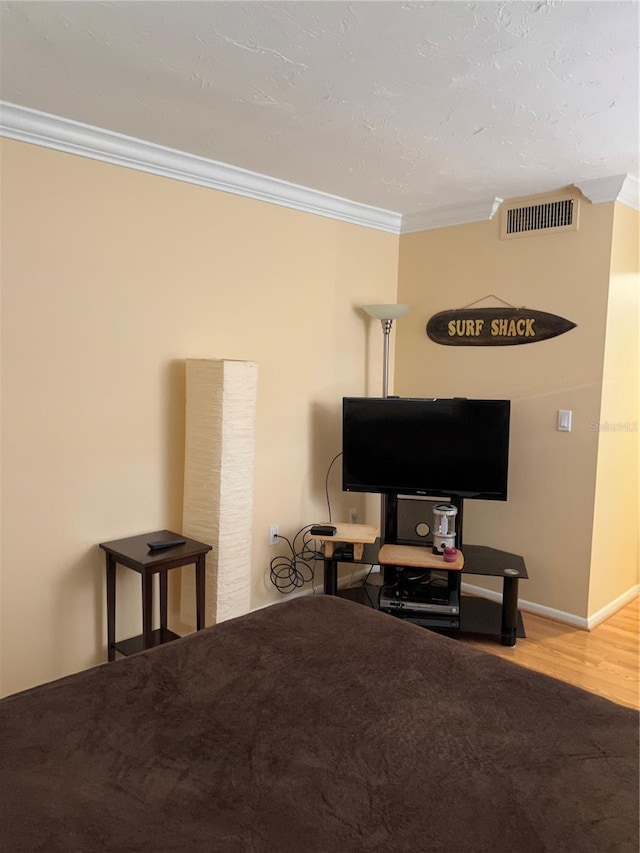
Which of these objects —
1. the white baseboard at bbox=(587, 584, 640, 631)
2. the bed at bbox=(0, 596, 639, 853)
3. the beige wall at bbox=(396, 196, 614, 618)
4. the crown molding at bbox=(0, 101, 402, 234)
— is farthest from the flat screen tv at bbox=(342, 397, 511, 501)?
the bed at bbox=(0, 596, 639, 853)

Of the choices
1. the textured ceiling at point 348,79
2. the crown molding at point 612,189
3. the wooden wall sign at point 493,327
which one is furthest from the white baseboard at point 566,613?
the textured ceiling at point 348,79

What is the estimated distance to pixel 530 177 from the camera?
327 centimetres

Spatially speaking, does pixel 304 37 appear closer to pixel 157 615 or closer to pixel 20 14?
pixel 20 14

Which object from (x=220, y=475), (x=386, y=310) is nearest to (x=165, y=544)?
(x=220, y=475)

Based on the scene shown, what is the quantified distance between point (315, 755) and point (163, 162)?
8.45 feet

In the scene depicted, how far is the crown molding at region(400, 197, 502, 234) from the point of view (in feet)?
12.4

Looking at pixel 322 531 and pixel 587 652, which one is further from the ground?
pixel 322 531

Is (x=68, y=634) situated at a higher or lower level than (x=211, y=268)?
lower

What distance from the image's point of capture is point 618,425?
3633 mm

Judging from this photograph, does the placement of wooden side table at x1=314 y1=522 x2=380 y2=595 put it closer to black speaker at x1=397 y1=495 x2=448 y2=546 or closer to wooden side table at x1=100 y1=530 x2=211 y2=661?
black speaker at x1=397 y1=495 x2=448 y2=546

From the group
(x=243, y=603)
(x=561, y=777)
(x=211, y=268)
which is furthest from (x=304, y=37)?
(x=243, y=603)

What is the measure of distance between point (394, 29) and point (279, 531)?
264cm

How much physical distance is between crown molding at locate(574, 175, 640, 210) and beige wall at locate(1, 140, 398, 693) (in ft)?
4.80

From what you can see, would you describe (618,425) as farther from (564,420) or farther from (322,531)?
(322,531)
